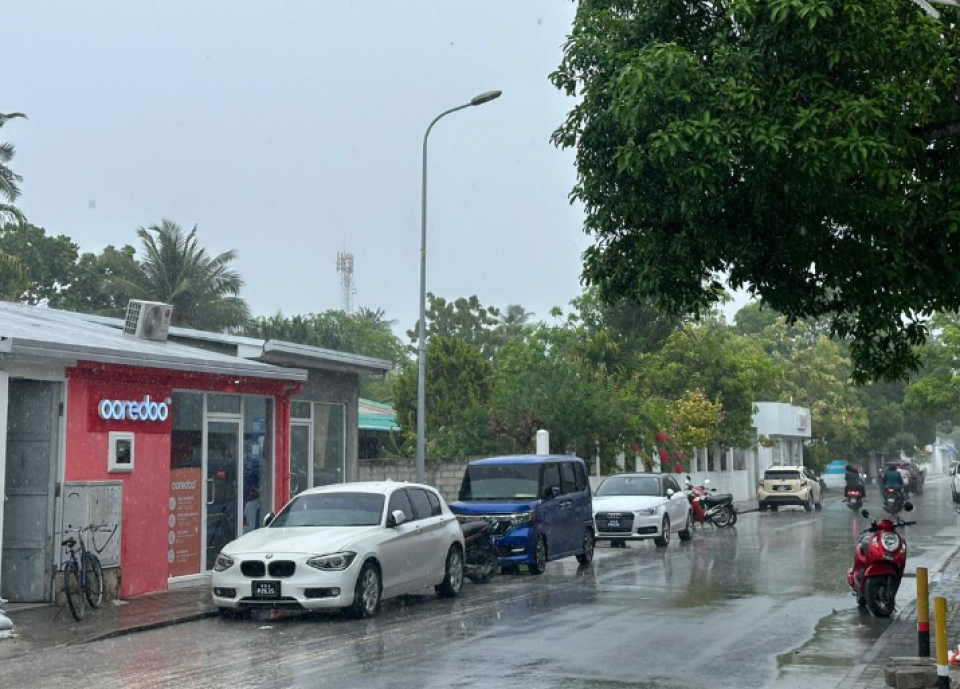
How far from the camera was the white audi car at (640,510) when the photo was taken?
88.2 feet

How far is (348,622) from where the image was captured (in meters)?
14.3

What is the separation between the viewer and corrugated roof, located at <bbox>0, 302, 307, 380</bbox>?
14805 mm

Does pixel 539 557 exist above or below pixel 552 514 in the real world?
below

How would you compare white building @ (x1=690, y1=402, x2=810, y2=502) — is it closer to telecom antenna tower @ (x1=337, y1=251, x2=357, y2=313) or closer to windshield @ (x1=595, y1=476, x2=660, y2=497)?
windshield @ (x1=595, y1=476, x2=660, y2=497)

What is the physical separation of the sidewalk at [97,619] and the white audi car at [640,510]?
12.0 metres

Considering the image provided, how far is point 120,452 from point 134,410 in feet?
2.14

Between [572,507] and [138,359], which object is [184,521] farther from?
[572,507]

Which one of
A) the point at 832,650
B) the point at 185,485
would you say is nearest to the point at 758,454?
the point at 185,485

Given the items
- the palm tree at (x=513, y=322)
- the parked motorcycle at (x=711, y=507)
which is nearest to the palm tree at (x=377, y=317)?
the palm tree at (x=513, y=322)

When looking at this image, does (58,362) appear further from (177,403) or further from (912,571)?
(912,571)

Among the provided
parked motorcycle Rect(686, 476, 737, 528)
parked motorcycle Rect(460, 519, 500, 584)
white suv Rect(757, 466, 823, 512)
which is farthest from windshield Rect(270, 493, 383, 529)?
white suv Rect(757, 466, 823, 512)

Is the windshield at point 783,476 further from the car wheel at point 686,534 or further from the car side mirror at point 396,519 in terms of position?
the car side mirror at point 396,519

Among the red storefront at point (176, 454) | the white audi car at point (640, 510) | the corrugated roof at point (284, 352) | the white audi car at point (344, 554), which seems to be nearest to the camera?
the white audi car at point (344, 554)

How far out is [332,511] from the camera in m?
15.9
